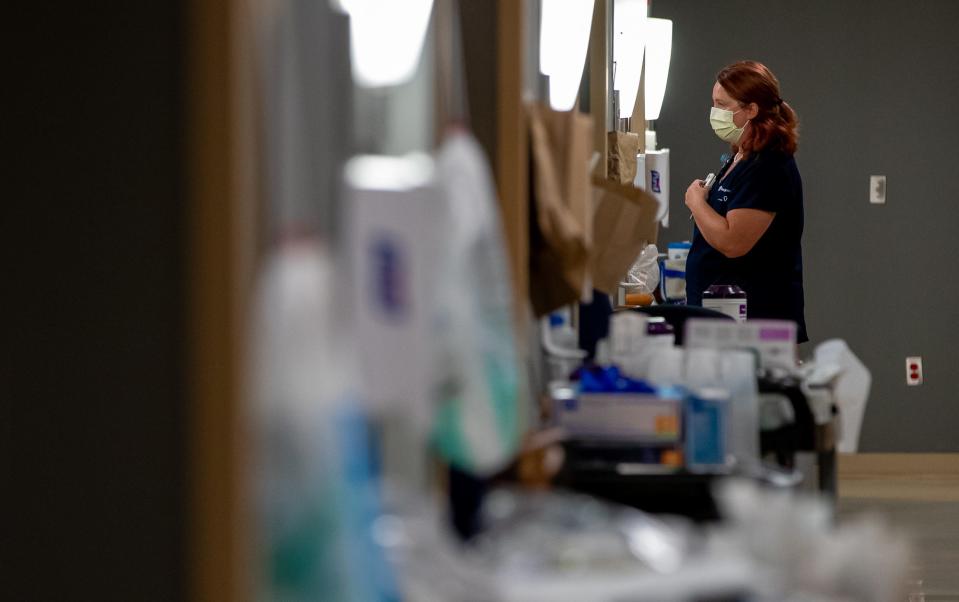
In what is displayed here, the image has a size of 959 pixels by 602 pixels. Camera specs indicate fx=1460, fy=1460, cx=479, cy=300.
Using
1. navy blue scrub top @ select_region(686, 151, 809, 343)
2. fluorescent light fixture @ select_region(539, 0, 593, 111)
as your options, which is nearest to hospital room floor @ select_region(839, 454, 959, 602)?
navy blue scrub top @ select_region(686, 151, 809, 343)

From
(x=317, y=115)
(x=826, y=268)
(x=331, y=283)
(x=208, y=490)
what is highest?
(x=317, y=115)

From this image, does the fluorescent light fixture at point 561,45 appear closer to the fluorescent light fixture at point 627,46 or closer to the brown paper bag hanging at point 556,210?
the brown paper bag hanging at point 556,210

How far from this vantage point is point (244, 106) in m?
1.16

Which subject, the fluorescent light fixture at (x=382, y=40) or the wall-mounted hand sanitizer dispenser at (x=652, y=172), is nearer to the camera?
the fluorescent light fixture at (x=382, y=40)

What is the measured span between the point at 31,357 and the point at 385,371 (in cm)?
29

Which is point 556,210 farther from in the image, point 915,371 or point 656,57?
point 915,371

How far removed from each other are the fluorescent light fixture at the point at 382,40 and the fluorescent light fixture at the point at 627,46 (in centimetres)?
399

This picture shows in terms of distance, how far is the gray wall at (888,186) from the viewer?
6.95m

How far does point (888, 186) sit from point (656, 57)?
167 centimetres

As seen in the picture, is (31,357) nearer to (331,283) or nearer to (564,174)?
(331,283)

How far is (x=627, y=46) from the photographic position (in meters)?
5.41

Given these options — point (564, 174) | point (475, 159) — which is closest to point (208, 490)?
point (475, 159)

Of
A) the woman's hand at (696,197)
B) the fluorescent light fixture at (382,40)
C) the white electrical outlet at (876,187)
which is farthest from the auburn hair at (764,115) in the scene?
the fluorescent light fixture at (382,40)

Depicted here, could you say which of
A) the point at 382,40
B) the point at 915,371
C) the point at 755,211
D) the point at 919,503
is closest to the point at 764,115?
the point at 755,211
